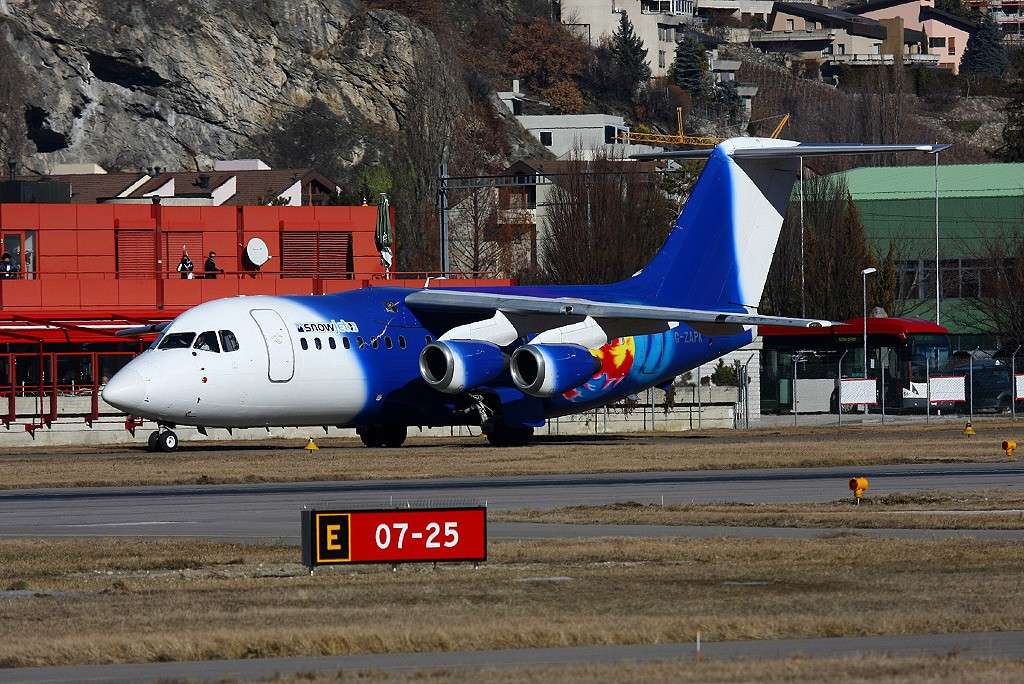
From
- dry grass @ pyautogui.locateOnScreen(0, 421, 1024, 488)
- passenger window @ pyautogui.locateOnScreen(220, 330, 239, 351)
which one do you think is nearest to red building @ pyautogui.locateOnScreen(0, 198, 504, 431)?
dry grass @ pyautogui.locateOnScreen(0, 421, 1024, 488)

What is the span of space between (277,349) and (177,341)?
2.07m

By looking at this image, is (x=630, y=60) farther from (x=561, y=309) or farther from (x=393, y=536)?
(x=393, y=536)

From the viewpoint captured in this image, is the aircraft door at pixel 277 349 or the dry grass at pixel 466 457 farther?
the aircraft door at pixel 277 349

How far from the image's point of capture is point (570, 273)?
87.2m

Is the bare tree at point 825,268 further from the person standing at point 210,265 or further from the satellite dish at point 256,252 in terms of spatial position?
the person standing at point 210,265

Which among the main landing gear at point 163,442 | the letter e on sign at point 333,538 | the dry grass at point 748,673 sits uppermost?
the letter e on sign at point 333,538

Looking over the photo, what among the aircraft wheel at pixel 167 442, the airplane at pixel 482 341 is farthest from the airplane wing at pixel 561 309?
the aircraft wheel at pixel 167 442

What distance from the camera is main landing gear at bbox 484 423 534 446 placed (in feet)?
138

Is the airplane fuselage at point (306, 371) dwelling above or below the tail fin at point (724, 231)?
below

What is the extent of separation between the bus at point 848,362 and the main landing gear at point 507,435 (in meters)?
18.8

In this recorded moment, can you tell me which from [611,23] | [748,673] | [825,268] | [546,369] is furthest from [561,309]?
[611,23]

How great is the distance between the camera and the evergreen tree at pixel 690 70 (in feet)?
624

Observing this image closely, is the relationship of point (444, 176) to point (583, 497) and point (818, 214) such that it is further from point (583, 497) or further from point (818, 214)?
point (583, 497)

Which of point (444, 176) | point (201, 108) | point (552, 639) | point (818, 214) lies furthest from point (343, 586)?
point (201, 108)
